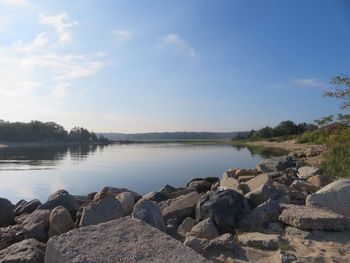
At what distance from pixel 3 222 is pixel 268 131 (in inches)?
3576

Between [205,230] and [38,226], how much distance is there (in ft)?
9.10

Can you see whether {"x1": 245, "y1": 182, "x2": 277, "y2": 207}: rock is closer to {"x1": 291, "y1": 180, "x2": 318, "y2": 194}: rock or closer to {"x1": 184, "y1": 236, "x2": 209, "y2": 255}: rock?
{"x1": 291, "y1": 180, "x2": 318, "y2": 194}: rock

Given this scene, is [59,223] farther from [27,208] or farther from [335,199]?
[335,199]

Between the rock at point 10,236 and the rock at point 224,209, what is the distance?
296cm

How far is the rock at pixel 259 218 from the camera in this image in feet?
19.6

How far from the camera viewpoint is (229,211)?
6141 mm

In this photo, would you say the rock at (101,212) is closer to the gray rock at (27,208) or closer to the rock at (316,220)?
the rock at (316,220)

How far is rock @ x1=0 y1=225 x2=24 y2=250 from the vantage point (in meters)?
5.98

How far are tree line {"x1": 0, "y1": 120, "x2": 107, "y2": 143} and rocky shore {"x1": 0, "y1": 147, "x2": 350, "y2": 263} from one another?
332ft

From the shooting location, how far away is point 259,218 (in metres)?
6.00

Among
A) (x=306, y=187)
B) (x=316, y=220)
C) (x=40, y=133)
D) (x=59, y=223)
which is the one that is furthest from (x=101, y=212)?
(x=40, y=133)

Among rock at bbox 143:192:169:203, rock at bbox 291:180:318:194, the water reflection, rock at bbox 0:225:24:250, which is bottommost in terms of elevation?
the water reflection

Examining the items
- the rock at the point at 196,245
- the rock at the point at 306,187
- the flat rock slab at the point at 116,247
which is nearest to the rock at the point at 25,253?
the flat rock slab at the point at 116,247

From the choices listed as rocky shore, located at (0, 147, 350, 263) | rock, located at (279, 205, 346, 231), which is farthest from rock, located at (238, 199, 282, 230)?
rock, located at (279, 205, 346, 231)
